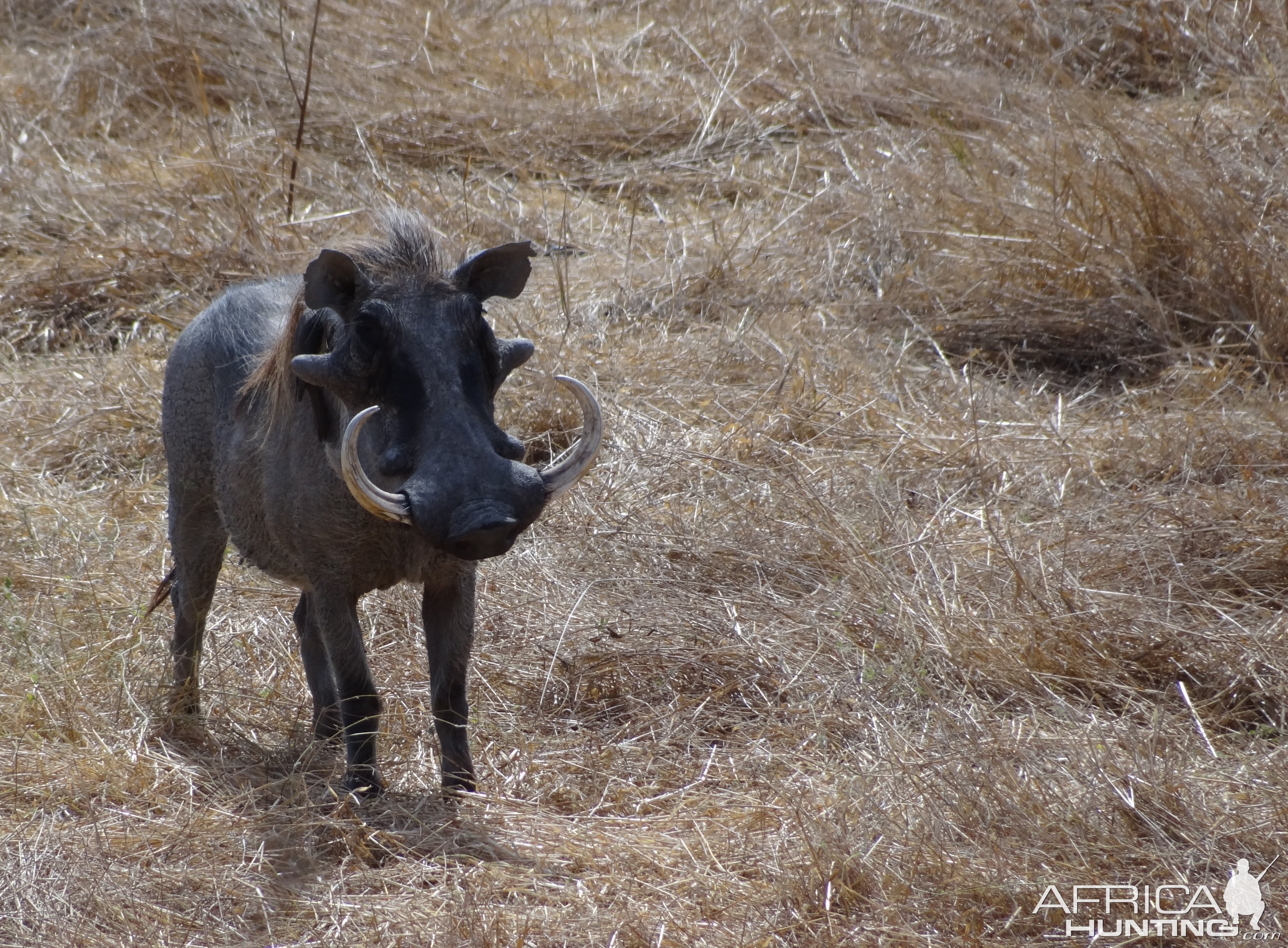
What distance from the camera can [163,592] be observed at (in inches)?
152

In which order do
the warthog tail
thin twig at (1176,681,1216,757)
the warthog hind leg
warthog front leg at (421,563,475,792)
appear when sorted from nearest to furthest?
thin twig at (1176,681,1216,757) → warthog front leg at (421,563,475,792) → the warthog hind leg → the warthog tail

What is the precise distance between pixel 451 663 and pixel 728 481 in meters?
1.69

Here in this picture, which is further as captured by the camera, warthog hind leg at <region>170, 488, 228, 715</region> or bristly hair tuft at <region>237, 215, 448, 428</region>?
warthog hind leg at <region>170, 488, 228, 715</region>

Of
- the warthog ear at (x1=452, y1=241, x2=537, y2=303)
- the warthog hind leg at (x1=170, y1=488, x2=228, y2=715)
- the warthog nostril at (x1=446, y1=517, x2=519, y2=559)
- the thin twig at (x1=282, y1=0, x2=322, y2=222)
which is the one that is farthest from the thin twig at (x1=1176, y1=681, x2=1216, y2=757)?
the thin twig at (x1=282, y1=0, x2=322, y2=222)

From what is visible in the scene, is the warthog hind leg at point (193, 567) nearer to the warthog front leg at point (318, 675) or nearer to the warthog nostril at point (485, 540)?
the warthog front leg at point (318, 675)

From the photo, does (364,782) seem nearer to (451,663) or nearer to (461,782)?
(461,782)

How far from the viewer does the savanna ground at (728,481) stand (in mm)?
2666

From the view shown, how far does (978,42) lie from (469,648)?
5.85 m

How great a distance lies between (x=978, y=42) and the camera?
780 cm

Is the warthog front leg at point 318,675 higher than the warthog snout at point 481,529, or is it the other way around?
the warthog snout at point 481,529

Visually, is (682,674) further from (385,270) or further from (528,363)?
(528,363)

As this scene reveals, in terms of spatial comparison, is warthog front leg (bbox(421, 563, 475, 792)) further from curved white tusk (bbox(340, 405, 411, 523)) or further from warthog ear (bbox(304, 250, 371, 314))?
warthog ear (bbox(304, 250, 371, 314))

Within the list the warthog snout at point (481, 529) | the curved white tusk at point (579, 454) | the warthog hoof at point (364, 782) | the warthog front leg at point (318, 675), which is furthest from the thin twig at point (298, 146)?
the warthog snout at point (481, 529)

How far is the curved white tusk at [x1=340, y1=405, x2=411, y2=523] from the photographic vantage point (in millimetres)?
2512
